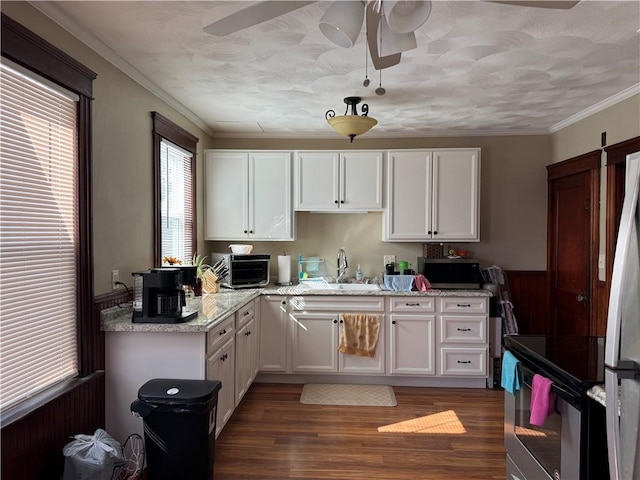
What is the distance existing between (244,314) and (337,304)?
953 millimetres

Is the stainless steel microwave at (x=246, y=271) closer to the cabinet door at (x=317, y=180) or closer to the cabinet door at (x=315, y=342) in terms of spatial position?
the cabinet door at (x=315, y=342)

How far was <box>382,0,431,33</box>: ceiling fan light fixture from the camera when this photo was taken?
1.39 m

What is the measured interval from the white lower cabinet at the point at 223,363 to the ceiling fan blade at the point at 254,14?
171 centimetres

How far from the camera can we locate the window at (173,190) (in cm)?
329

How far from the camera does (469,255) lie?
4578 mm

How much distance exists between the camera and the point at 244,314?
349cm

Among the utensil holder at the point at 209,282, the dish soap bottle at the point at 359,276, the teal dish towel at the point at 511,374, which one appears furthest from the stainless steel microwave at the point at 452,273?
the teal dish towel at the point at 511,374

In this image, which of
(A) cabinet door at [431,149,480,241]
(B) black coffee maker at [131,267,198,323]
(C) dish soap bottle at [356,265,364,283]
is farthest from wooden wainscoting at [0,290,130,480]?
(A) cabinet door at [431,149,480,241]

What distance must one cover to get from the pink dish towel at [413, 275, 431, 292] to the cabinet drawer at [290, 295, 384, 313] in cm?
38

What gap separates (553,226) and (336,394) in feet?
9.35

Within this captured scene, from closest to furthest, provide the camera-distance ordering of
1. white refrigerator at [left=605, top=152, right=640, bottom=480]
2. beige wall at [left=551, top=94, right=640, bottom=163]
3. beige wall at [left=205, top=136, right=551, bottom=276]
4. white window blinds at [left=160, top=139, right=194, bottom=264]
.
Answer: white refrigerator at [left=605, top=152, right=640, bottom=480]
beige wall at [left=551, top=94, right=640, bottom=163]
white window blinds at [left=160, top=139, right=194, bottom=264]
beige wall at [left=205, top=136, right=551, bottom=276]

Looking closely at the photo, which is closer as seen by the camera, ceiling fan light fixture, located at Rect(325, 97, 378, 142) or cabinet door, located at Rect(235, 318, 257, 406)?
ceiling fan light fixture, located at Rect(325, 97, 378, 142)

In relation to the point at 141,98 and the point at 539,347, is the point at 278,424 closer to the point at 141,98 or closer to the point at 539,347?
the point at 539,347

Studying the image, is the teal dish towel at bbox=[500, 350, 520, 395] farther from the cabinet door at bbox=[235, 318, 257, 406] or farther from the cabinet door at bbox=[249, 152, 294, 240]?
the cabinet door at bbox=[249, 152, 294, 240]
